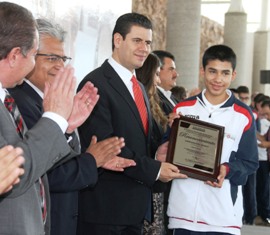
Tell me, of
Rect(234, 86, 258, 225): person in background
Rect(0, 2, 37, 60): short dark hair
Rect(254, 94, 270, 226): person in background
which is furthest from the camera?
Rect(254, 94, 270, 226): person in background

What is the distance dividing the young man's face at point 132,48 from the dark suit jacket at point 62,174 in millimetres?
1094

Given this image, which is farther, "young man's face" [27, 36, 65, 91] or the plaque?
the plaque

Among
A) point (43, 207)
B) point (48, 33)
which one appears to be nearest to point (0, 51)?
point (43, 207)

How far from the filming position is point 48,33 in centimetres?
341

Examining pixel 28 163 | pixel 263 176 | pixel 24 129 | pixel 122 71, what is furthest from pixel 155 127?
pixel 263 176

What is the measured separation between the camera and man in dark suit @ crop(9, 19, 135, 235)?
3.18 metres

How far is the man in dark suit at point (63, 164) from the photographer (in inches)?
125

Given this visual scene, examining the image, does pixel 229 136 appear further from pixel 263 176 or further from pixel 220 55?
pixel 263 176

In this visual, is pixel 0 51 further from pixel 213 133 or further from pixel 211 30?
pixel 211 30

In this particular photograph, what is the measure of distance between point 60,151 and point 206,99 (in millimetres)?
1961

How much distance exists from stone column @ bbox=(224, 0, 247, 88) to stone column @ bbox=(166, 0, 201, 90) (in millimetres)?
6713

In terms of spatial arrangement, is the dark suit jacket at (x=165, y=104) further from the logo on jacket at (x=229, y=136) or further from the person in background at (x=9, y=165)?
the person in background at (x=9, y=165)

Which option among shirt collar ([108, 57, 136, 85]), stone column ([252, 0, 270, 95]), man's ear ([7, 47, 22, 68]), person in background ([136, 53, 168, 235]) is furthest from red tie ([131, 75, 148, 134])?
stone column ([252, 0, 270, 95])

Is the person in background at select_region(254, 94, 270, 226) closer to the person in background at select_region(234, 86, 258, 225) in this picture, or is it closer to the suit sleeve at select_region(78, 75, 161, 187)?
the person in background at select_region(234, 86, 258, 225)
